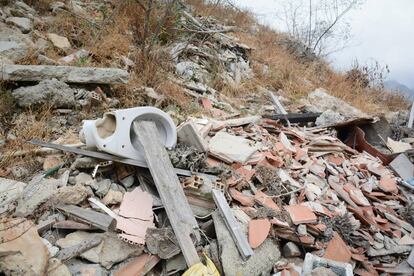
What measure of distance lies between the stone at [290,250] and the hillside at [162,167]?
0.06ft

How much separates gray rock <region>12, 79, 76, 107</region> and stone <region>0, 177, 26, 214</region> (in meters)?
1.08

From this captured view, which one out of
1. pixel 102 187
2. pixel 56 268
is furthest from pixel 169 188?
pixel 56 268

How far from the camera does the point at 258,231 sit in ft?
8.58

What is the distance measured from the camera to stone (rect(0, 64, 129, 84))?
349 centimetres

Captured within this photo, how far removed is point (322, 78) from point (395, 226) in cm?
539

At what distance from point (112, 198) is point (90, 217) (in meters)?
0.28

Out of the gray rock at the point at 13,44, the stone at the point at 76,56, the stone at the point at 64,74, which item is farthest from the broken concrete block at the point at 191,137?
the gray rock at the point at 13,44

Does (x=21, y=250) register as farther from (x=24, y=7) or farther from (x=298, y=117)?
(x=24, y=7)

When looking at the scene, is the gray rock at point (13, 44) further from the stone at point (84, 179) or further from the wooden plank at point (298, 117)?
the wooden plank at point (298, 117)

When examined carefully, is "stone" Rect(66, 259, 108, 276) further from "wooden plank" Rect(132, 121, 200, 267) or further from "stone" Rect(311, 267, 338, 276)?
"stone" Rect(311, 267, 338, 276)

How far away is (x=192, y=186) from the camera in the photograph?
2793 mm

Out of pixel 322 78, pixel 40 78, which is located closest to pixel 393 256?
pixel 40 78

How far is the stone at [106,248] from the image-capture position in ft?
7.49

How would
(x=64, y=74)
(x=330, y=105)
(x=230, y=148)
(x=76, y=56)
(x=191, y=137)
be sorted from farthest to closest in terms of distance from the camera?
(x=330, y=105) → (x=76, y=56) → (x=64, y=74) → (x=230, y=148) → (x=191, y=137)
